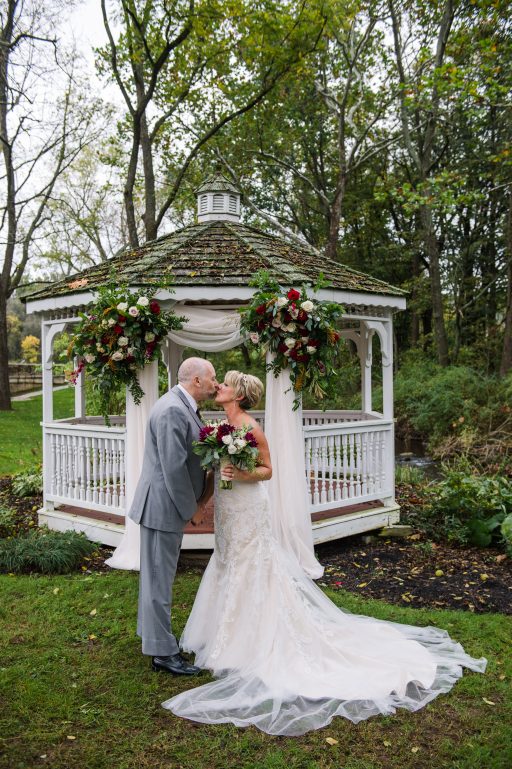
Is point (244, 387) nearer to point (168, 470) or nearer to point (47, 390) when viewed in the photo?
point (168, 470)

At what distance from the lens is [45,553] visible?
690 cm

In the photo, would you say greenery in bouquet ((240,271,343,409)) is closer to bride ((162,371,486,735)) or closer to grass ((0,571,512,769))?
bride ((162,371,486,735))

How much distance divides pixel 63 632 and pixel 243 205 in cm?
2254

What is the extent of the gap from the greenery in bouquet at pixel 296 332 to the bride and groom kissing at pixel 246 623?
202 centimetres

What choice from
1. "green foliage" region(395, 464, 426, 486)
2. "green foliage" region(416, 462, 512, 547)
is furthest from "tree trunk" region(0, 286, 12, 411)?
"green foliage" region(416, 462, 512, 547)

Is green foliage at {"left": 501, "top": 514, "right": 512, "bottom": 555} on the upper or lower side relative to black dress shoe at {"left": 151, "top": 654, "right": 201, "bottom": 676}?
upper

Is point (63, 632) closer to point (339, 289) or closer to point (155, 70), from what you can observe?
point (339, 289)

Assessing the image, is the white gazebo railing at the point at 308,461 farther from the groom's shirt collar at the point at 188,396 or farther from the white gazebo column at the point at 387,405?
the groom's shirt collar at the point at 188,396

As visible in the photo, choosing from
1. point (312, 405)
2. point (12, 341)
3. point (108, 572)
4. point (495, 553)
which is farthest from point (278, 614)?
point (12, 341)

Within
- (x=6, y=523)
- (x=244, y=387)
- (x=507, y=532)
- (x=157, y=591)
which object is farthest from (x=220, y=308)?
(x=157, y=591)

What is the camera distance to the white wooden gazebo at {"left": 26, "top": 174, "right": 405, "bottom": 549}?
729 cm

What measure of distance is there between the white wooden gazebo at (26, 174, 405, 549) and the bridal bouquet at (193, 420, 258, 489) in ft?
9.16

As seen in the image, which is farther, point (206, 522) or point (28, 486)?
point (28, 486)

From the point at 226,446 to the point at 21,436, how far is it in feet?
48.3
